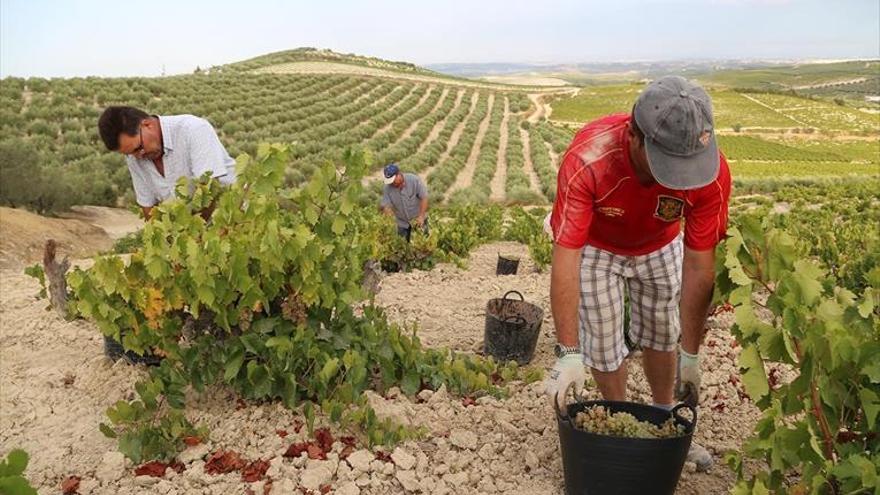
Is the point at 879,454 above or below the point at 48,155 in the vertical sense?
above

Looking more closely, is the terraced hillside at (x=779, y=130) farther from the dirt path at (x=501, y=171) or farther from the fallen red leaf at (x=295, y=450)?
the fallen red leaf at (x=295, y=450)

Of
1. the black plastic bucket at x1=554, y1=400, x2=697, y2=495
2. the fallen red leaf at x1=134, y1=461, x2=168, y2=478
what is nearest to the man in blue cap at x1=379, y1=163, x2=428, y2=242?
the fallen red leaf at x1=134, y1=461, x2=168, y2=478

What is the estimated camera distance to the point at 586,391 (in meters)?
3.85

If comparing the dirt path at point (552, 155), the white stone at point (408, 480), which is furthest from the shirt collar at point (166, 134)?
the dirt path at point (552, 155)

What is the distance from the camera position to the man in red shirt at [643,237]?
2.33 meters

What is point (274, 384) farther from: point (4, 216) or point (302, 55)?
point (302, 55)

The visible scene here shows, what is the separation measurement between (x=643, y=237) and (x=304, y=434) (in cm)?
163

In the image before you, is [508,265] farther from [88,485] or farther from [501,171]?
[501,171]

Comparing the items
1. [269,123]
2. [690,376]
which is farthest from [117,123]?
[269,123]

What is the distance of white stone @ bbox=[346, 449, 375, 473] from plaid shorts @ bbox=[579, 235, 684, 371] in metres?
0.95

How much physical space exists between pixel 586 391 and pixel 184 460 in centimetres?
193

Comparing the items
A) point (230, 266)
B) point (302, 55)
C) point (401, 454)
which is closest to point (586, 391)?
point (401, 454)

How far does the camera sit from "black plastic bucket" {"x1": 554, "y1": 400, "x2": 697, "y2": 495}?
249 cm

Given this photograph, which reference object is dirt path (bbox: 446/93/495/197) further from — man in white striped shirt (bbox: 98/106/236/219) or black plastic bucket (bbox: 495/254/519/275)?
man in white striped shirt (bbox: 98/106/236/219)
